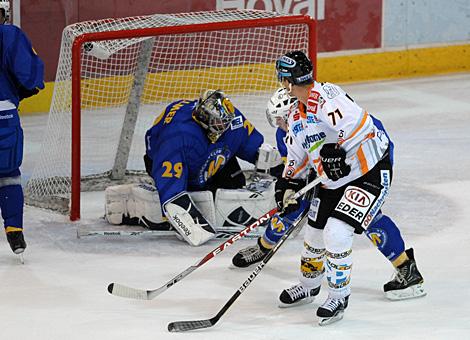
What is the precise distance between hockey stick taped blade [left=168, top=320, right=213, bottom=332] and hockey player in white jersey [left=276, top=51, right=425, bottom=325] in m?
0.41

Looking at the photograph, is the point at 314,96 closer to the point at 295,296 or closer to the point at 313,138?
the point at 313,138

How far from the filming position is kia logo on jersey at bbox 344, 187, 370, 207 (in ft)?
14.6

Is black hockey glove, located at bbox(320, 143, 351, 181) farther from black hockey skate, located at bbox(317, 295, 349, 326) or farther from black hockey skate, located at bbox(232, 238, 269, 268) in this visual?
black hockey skate, located at bbox(232, 238, 269, 268)

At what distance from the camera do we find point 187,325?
14.6ft

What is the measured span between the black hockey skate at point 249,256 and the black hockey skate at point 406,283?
2.23 feet

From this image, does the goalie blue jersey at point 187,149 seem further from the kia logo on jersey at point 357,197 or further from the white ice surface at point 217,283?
the kia logo on jersey at point 357,197

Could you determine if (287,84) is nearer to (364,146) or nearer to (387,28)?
(364,146)

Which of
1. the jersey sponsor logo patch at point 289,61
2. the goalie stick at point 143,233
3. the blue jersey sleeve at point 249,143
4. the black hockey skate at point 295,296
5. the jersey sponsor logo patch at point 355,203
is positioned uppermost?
the jersey sponsor logo patch at point 289,61

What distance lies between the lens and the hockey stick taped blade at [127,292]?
473 centimetres

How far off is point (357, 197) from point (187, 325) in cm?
76

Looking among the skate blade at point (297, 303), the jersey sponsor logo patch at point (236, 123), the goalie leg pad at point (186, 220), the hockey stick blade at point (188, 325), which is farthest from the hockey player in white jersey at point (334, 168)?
the jersey sponsor logo patch at point (236, 123)

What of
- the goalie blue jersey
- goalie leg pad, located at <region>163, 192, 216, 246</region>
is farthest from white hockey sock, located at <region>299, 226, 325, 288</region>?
Result: the goalie blue jersey

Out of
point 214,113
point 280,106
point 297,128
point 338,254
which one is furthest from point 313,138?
point 214,113

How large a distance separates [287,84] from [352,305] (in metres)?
0.90
